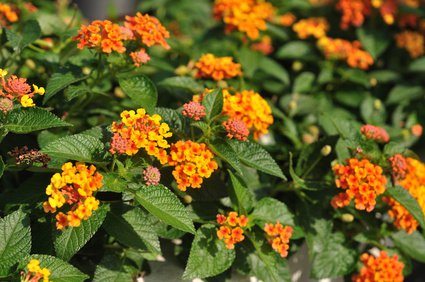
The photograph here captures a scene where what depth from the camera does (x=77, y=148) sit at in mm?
1348

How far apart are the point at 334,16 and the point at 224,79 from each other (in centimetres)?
103

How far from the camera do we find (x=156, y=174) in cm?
133

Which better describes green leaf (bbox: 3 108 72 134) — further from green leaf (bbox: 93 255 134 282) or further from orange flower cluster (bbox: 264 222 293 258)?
orange flower cluster (bbox: 264 222 293 258)

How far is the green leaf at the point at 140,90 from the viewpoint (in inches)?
59.6

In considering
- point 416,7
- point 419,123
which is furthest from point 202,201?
point 416,7

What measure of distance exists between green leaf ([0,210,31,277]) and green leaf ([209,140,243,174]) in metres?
0.47

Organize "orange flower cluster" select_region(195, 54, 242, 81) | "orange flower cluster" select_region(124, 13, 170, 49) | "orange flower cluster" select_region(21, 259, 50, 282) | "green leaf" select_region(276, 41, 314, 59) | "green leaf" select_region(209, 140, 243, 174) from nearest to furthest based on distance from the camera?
"orange flower cluster" select_region(21, 259, 50, 282) → "green leaf" select_region(209, 140, 243, 174) → "orange flower cluster" select_region(124, 13, 170, 49) → "orange flower cluster" select_region(195, 54, 242, 81) → "green leaf" select_region(276, 41, 314, 59)

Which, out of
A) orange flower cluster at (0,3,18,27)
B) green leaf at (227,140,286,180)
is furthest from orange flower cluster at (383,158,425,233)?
orange flower cluster at (0,3,18,27)

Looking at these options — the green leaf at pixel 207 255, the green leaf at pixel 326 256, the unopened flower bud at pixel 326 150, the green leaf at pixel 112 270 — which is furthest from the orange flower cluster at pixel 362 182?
the green leaf at pixel 112 270

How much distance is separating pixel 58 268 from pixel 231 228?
431 mm

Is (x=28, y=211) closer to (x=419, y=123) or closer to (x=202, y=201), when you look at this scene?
(x=202, y=201)

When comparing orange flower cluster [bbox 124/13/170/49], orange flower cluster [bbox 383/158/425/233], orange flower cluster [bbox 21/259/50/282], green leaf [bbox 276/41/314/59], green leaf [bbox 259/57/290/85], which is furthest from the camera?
green leaf [bbox 276/41/314/59]

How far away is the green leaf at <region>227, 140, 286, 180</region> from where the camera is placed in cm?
151

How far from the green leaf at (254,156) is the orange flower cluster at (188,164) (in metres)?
0.14
